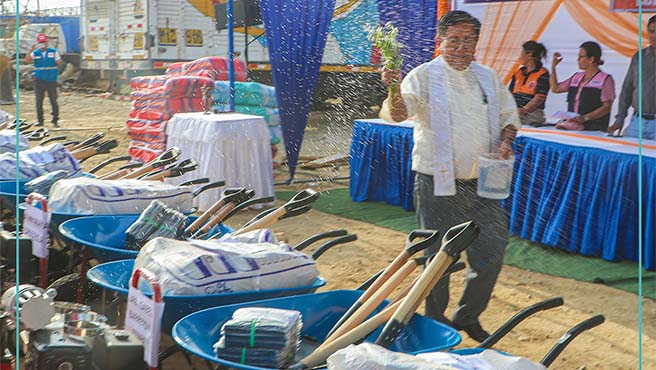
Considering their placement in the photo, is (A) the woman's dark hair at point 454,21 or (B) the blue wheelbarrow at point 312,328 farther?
(A) the woman's dark hair at point 454,21

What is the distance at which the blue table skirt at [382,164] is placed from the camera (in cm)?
628

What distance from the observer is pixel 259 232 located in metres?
2.64

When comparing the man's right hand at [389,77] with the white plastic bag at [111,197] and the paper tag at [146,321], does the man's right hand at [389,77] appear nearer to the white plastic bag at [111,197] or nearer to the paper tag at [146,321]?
the white plastic bag at [111,197]

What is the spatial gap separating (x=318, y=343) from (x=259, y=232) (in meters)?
0.51

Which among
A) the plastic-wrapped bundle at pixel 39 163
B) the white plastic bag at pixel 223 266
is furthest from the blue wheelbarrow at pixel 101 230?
Answer: the plastic-wrapped bundle at pixel 39 163

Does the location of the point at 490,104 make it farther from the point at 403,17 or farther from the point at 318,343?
the point at 403,17

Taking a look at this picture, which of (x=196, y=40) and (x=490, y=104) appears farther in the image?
(x=196, y=40)

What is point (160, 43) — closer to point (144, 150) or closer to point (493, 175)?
point (144, 150)

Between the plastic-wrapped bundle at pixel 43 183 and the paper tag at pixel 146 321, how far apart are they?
1.80m

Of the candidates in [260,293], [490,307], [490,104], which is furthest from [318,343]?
[490,307]

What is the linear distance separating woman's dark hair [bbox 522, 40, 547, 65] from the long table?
2.09 feet

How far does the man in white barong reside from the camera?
10.3 ft

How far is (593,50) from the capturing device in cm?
540

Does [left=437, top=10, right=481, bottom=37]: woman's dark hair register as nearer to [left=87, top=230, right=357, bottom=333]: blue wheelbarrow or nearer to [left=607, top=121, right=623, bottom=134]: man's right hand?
→ [left=87, top=230, right=357, bottom=333]: blue wheelbarrow
